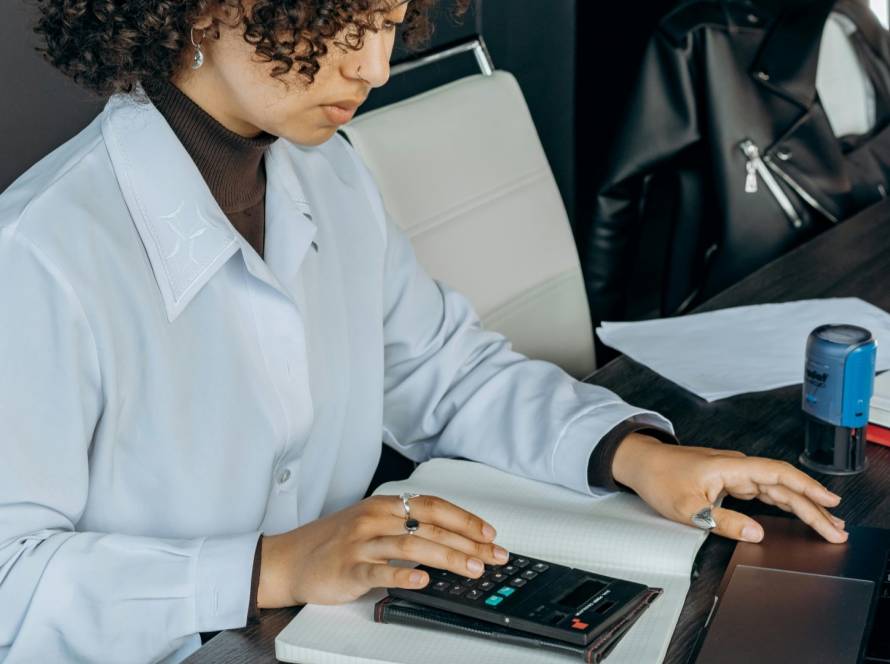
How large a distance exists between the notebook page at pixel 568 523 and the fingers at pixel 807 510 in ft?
0.30

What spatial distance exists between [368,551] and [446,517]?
0.25 feet

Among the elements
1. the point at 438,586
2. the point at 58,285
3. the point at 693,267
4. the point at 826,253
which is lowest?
the point at 693,267

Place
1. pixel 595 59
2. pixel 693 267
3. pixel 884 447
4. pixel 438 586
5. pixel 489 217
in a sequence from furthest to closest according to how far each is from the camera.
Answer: pixel 595 59 < pixel 693 267 < pixel 489 217 < pixel 884 447 < pixel 438 586

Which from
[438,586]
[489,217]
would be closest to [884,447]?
[438,586]

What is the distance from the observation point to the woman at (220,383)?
1.08m

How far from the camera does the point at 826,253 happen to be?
1.98 metres

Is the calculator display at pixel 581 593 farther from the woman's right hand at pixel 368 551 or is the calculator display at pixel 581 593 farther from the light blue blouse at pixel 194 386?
the light blue blouse at pixel 194 386

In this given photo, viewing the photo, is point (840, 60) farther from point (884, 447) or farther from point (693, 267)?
point (884, 447)

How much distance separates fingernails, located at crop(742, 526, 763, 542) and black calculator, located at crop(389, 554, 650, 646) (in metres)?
0.15

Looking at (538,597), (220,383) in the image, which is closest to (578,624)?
(538,597)

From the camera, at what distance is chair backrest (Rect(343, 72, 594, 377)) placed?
180cm

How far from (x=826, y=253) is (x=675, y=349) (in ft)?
1.56

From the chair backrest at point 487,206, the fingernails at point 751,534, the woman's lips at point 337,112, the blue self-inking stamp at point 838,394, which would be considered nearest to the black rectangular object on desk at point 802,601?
the fingernails at point 751,534

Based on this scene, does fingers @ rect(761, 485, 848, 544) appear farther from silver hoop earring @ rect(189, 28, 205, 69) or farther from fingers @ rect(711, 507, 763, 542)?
silver hoop earring @ rect(189, 28, 205, 69)
